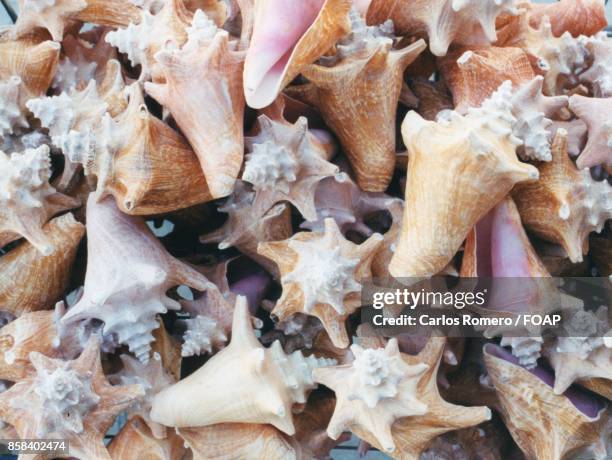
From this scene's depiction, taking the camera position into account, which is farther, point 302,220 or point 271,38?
point 302,220

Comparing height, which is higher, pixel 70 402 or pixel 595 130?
pixel 595 130

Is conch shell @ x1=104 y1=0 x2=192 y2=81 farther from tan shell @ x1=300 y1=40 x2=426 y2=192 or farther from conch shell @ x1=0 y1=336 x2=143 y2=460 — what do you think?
conch shell @ x1=0 y1=336 x2=143 y2=460

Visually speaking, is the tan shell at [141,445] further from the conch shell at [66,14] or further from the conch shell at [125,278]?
the conch shell at [66,14]

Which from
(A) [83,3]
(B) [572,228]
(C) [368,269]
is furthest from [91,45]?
(B) [572,228]

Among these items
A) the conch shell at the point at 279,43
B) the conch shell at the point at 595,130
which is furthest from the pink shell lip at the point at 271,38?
the conch shell at the point at 595,130

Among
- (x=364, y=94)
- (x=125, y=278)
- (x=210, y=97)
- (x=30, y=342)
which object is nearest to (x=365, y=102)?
(x=364, y=94)

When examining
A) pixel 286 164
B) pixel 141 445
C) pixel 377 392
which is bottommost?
pixel 141 445

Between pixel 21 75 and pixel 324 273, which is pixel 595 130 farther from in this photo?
pixel 21 75

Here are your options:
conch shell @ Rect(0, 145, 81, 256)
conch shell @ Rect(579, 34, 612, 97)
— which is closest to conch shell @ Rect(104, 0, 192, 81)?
conch shell @ Rect(0, 145, 81, 256)
